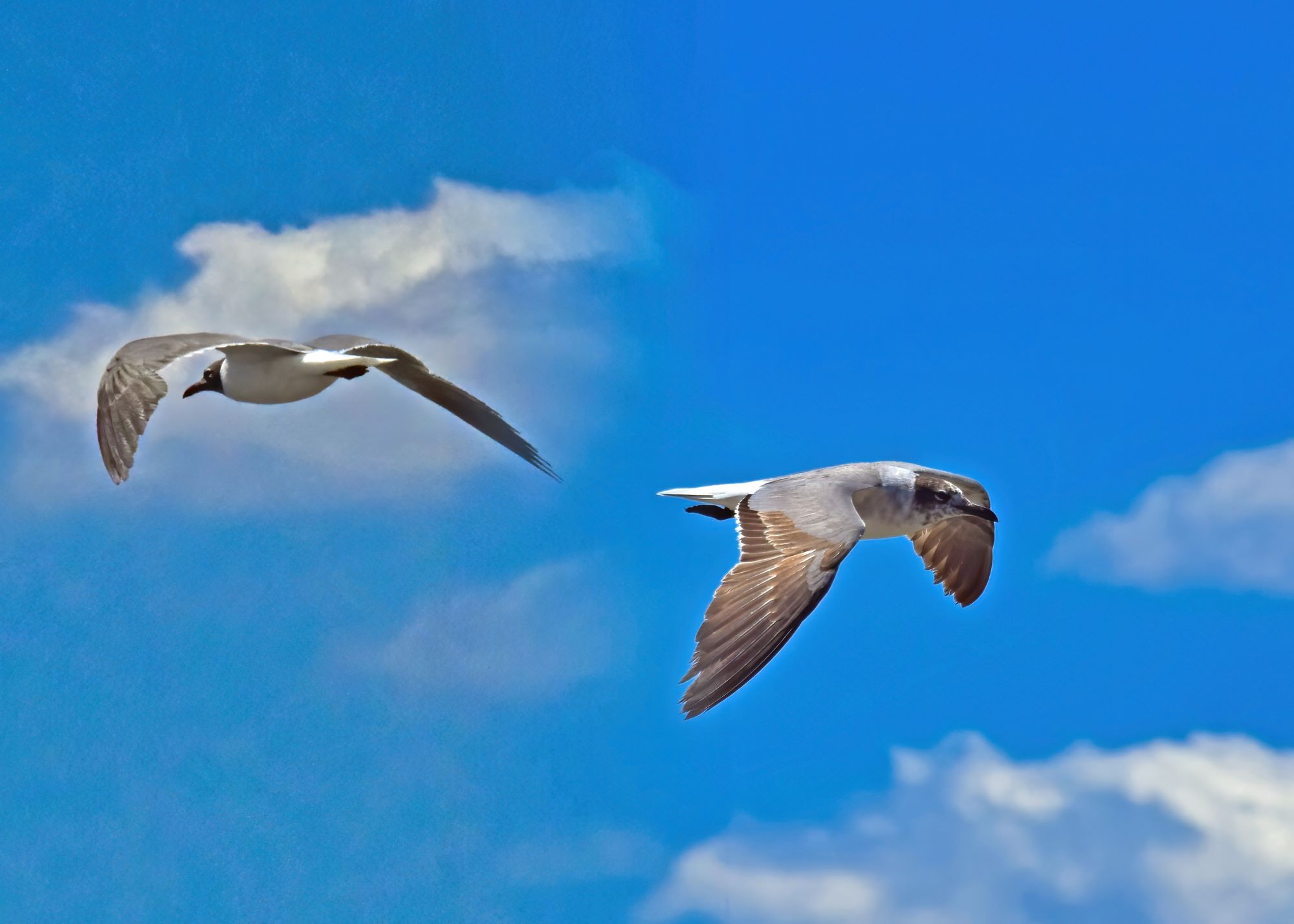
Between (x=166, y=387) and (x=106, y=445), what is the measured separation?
0.64 m

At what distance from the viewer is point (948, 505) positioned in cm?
1203

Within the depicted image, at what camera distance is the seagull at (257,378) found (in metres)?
11.1

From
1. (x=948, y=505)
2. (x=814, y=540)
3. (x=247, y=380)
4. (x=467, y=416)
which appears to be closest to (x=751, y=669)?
(x=814, y=540)

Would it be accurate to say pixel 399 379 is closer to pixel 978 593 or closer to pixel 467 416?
pixel 467 416

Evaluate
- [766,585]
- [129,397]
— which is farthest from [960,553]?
[129,397]

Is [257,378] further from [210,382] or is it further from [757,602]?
[757,602]

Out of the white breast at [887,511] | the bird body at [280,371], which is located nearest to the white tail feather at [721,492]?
the white breast at [887,511]

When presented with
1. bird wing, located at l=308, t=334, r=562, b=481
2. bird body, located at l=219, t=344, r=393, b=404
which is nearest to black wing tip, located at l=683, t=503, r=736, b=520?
bird wing, located at l=308, t=334, r=562, b=481

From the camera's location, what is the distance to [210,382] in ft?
42.7

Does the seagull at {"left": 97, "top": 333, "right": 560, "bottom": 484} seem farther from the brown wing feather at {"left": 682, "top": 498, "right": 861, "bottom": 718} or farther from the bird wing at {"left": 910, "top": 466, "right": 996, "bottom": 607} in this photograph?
the bird wing at {"left": 910, "top": 466, "right": 996, "bottom": 607}

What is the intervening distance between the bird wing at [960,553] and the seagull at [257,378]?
3.61m

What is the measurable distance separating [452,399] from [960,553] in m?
4.80

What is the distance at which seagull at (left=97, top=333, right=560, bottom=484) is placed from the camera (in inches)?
437

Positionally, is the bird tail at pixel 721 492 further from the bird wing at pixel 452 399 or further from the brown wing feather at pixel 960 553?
the brown wing feather at pixel 960 553
